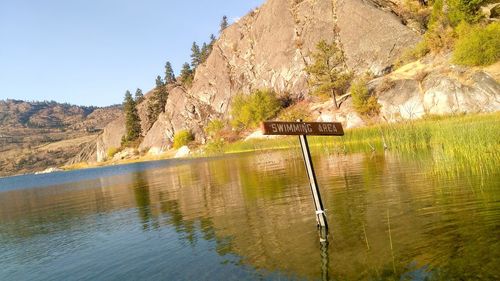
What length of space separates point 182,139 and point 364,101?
6888 centimetres

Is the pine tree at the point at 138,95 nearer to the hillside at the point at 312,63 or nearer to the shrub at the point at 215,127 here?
the hillside at the point at 312,63

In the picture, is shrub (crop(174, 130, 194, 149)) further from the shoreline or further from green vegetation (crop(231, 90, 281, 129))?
the shoreline

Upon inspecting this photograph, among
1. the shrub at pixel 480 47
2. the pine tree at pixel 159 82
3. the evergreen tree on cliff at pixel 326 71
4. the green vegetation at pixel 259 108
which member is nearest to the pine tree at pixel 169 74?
the pine tree at pixel 159 82

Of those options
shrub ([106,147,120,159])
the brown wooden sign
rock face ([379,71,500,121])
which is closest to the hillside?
rock face ([379,71,500,121])

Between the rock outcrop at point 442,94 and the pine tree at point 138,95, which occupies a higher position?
the pine tree at point 138,95

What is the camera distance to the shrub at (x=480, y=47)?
47.1 meters

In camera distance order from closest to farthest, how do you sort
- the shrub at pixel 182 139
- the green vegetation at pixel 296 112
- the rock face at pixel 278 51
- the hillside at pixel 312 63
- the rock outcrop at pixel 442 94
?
the rock outcrop at pixel 442 94 < the hillside at pixel 312 63 < the green vegetation at pixel 296 112 < the rock face at pixel 278 51 < the shrub at pixel 182 139

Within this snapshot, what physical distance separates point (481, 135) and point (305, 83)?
7876cm

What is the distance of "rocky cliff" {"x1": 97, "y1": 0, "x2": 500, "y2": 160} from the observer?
168 feet

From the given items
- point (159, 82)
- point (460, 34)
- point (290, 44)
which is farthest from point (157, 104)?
point (460, 34)

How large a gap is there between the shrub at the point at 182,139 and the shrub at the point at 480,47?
8340 centimetres

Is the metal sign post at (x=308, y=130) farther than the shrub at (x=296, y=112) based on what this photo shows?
No

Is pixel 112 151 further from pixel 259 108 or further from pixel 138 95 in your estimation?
pixel 259 108

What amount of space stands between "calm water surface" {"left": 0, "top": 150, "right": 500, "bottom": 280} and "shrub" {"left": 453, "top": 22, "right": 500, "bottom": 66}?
31516mm
